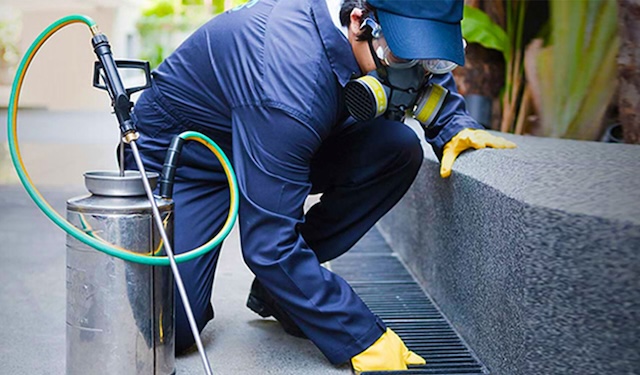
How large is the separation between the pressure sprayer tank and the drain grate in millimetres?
598

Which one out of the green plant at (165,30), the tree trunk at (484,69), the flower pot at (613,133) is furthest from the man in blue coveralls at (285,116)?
the green plant at (165,30)

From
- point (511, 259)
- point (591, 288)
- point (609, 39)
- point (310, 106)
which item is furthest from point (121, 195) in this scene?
point (609, 39)

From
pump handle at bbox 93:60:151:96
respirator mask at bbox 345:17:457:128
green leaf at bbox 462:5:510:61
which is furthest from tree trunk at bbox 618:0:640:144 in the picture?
pump handle at bbox 93:60:151:96

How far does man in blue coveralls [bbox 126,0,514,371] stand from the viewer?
197 cm

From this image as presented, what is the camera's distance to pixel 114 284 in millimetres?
1846

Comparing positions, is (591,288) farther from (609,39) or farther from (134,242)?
(609,39)

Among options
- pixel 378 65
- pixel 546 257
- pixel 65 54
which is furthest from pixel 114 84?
pixel 65 54

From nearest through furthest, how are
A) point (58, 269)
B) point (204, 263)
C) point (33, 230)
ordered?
point (204, 263)
point (58, 269)
point (33, 230)

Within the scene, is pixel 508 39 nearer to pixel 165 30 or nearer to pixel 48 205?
pixel 48 205

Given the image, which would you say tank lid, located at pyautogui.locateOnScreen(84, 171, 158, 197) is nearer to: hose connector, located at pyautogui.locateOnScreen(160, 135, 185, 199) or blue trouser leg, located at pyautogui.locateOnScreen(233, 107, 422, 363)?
hose connector, located at pyautogui.locateOnScreen(160, 135, 185, 199)

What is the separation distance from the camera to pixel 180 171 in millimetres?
2393

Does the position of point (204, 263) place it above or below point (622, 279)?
below

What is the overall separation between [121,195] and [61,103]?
1582cm

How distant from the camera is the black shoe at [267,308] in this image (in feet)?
8.18
